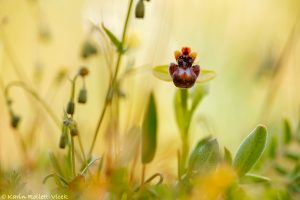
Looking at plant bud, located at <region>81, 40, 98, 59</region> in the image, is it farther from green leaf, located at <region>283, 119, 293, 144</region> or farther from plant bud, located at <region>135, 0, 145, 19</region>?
green leaf, located at <region>283, 119, 293, 144</region>

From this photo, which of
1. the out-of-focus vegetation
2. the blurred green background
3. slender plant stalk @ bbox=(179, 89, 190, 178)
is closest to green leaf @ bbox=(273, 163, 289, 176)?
the out-of-focus vegetation

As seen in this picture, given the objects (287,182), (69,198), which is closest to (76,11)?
(287,182)

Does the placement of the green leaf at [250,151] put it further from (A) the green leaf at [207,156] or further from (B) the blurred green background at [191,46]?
(B) the blurred green background at [191,46]

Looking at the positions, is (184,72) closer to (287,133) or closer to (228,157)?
(228,157)

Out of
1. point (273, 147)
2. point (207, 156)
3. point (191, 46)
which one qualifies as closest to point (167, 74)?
point (207, 156)

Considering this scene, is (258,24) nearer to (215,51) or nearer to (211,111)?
(215,51)

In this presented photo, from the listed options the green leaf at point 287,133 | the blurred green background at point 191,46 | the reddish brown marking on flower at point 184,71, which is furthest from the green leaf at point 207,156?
the blurred green background at point 191,46
